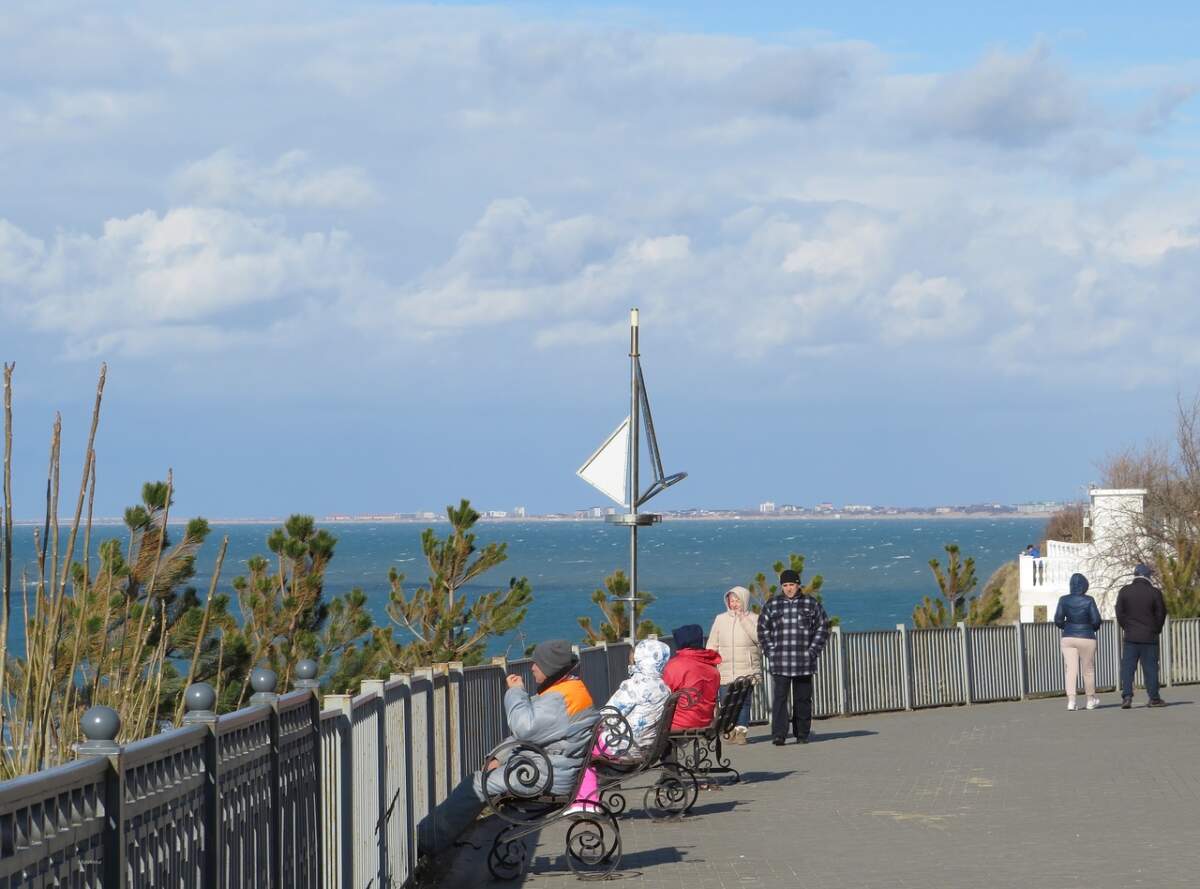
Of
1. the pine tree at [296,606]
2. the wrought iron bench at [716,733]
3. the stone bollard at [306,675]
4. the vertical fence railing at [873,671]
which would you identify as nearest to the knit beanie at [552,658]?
the stone bollard at [306,675]

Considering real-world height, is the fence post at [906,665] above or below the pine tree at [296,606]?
below

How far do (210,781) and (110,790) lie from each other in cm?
121

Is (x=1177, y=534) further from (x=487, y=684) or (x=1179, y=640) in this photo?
(x=487, y=684)

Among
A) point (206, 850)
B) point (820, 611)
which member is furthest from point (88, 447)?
point (820, 611)

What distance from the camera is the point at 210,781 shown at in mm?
5531

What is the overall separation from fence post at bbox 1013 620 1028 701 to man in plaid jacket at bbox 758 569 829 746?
799cm

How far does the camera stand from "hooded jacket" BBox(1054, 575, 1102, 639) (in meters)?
22.3

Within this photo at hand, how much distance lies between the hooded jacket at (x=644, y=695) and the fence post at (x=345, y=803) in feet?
14.3

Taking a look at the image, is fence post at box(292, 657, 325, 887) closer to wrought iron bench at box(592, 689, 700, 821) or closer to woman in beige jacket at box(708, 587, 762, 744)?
wrought iron bench at box(592, 689, 700, 821)

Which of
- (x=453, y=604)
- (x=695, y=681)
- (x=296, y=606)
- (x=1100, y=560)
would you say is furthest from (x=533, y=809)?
(x=1100, y=560)

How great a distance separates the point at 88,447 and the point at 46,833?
14.0 feet

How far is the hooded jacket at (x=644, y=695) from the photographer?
40.8 ft

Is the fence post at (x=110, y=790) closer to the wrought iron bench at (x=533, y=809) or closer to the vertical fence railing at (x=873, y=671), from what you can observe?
the wrought iron bench at (x=533, y=809)

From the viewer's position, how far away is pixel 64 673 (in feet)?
29.0
